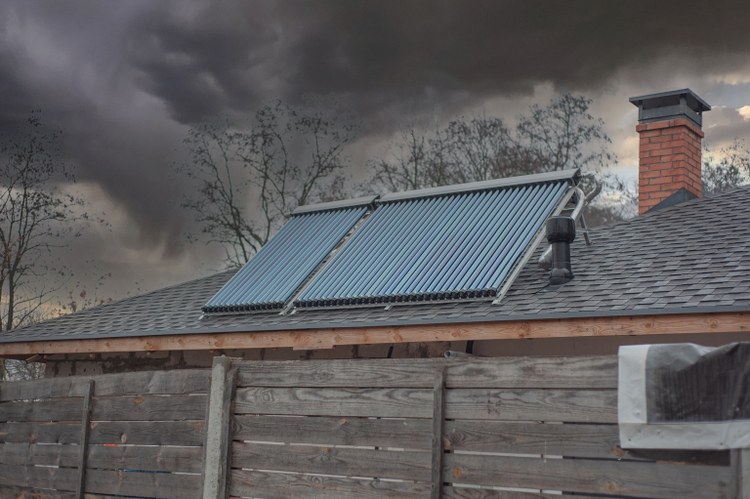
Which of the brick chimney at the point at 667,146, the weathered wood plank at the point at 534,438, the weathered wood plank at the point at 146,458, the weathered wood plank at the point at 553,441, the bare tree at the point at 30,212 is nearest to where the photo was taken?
the weathered wood plank at the point at 553,441

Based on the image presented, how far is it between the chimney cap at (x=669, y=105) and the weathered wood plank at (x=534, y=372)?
8.86 metres

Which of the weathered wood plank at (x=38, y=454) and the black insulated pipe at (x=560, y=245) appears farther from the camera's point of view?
the black insulated pipe at (x=560, y=245)

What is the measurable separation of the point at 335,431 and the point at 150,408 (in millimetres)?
2066

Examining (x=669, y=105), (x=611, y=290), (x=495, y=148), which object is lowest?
(x=611, y=290)

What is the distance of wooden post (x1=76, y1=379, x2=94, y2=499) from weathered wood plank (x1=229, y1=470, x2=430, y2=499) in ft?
6.57

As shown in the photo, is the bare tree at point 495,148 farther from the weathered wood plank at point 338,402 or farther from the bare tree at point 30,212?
the weathered wood plank at point 338,402

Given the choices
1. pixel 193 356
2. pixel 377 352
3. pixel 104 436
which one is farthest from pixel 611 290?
pixel 193 356

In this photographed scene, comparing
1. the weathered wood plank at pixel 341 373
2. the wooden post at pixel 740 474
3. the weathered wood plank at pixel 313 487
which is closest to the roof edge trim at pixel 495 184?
the weathered wood plank at pixel 341 373

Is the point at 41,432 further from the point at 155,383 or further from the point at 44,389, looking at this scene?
the point at 155,383

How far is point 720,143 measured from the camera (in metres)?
28.0

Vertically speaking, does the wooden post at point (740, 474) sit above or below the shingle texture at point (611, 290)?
below

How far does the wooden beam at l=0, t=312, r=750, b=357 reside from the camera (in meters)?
6.50

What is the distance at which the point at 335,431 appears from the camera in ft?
17.7

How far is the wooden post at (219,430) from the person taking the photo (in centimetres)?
595
